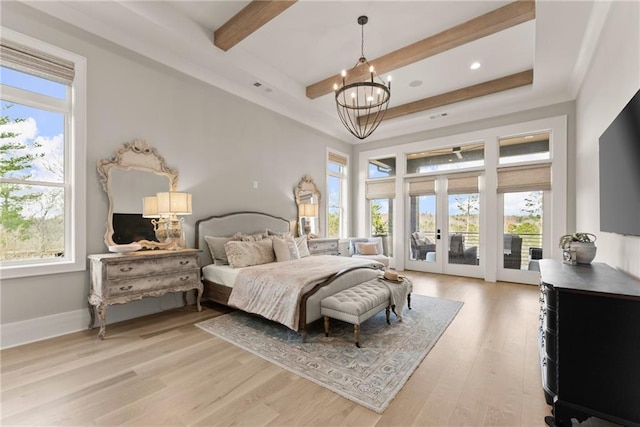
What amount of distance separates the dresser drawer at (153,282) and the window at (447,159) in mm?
5379

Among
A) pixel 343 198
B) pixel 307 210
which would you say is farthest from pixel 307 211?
pixel 343 198

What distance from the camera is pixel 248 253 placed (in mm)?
3990

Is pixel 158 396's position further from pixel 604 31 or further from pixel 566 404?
pixel 604 31

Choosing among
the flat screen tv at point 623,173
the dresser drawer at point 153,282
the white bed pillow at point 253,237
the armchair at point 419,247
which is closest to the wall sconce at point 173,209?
the dresser drawer at point 153,282

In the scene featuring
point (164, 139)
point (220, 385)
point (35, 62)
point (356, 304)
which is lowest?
point (220, 385)

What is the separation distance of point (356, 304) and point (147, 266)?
240 centimetres

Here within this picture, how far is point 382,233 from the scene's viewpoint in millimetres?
7418

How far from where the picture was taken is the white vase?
2.69 meters

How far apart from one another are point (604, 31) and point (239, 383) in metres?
4.93

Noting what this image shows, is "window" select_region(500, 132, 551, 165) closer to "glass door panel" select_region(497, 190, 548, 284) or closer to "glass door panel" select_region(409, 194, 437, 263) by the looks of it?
"glass door panel" select_region(497, 190, 548, 284)

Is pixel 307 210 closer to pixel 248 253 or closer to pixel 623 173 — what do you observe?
pixel 248 253

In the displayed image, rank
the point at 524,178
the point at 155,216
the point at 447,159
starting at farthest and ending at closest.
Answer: the point at 447,159, the point at 524,178, the point at 155,216

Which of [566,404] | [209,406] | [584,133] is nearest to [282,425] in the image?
[209,406]

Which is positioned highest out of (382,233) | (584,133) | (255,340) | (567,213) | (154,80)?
(154,80)
